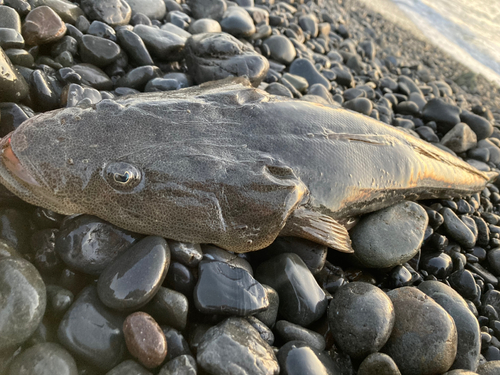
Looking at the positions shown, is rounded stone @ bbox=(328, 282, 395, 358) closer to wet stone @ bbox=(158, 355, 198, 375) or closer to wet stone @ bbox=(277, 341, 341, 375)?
wet stone @ bbox=(277, 341, 341, 375)

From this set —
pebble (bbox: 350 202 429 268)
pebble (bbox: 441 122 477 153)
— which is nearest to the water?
pebble (bbox: 441 122 477 153)

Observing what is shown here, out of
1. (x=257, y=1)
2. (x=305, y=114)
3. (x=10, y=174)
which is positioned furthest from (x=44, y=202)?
(x=257, y=1)

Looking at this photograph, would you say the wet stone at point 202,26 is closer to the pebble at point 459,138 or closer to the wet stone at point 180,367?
the pebble at point 459,138

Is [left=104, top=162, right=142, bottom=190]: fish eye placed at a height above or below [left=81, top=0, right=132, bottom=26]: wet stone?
below

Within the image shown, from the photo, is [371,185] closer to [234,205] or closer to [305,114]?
[305,114]

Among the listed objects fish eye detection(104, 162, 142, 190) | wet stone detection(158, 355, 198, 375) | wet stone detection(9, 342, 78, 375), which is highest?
fish eye detection(104, 162, 142, 190)

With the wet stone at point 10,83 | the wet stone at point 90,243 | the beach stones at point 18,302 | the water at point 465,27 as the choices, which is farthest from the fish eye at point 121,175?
the water at point 465,27

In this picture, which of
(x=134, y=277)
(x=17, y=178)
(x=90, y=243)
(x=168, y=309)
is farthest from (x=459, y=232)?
(x=17, y=178)
